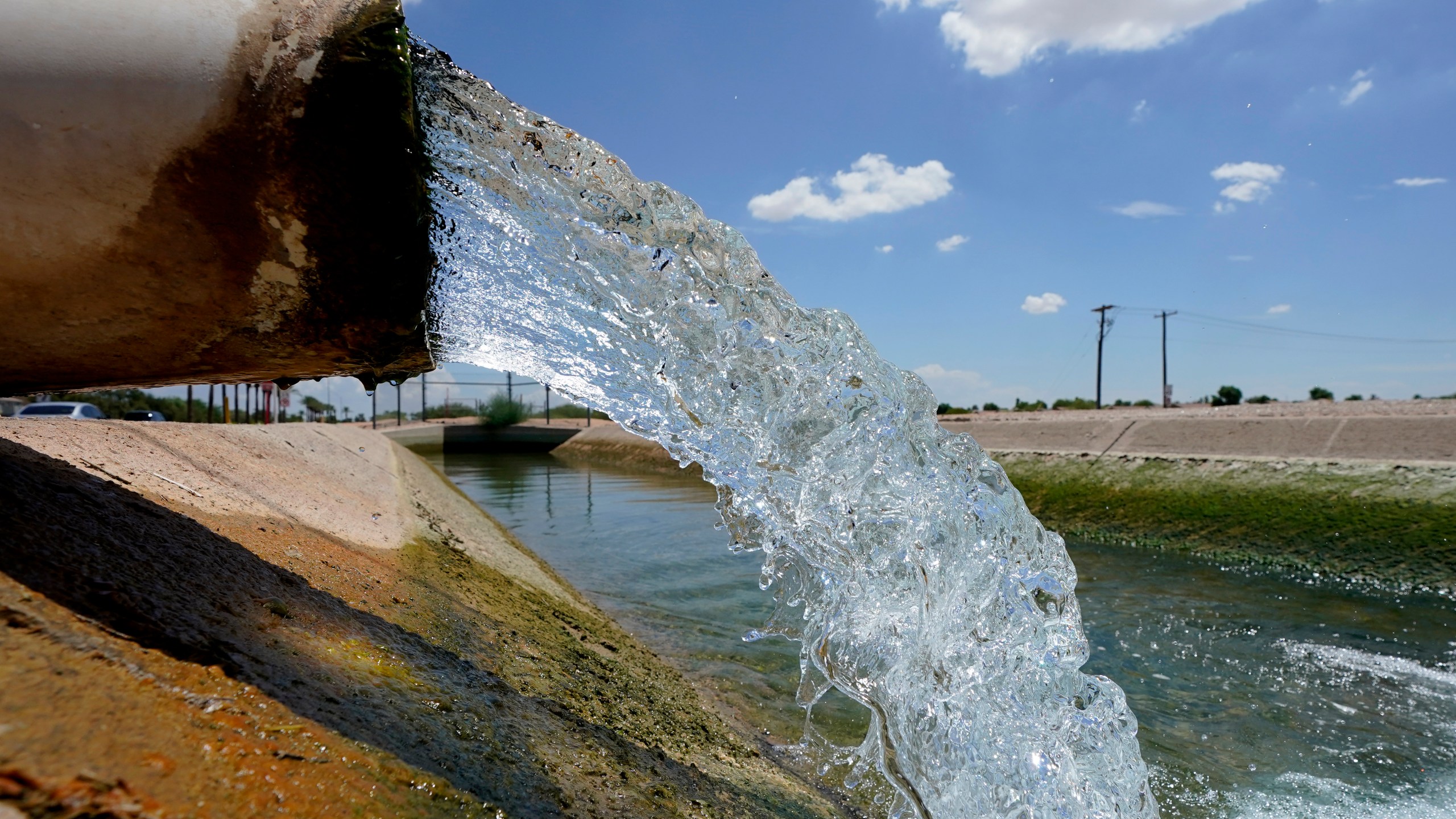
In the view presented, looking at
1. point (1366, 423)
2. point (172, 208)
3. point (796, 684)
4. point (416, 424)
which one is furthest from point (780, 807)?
point (416, 424)

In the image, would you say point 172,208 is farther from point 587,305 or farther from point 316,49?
point 587,305

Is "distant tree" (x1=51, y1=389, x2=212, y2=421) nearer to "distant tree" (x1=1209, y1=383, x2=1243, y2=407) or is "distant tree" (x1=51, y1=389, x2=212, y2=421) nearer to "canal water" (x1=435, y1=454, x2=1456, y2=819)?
"canal water" (x1=435, y1=454, x2=1456, y2=819)

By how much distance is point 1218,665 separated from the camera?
5.17m

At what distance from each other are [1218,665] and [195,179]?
596 cm

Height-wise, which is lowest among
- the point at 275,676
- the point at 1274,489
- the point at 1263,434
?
the point at 1274,489

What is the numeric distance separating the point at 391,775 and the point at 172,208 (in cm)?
127

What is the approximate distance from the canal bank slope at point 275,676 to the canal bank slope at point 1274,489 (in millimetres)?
7465

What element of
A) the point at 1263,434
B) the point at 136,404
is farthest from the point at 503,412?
the point at 1263,434

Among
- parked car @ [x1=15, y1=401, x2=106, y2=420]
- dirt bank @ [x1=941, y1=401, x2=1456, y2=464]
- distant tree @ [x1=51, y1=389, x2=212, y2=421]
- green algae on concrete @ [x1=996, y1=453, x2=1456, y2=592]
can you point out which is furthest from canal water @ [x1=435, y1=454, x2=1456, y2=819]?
distant tree @ [x1=51, y1=389, x2=212, y2=421]

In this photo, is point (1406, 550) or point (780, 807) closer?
point (780, 807)

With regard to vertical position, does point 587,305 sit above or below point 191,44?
below

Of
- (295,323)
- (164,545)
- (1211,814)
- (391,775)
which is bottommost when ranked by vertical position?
(1211,814)

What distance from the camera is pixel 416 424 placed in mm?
34844

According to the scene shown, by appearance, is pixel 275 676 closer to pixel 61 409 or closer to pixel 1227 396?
pixel 61 409
